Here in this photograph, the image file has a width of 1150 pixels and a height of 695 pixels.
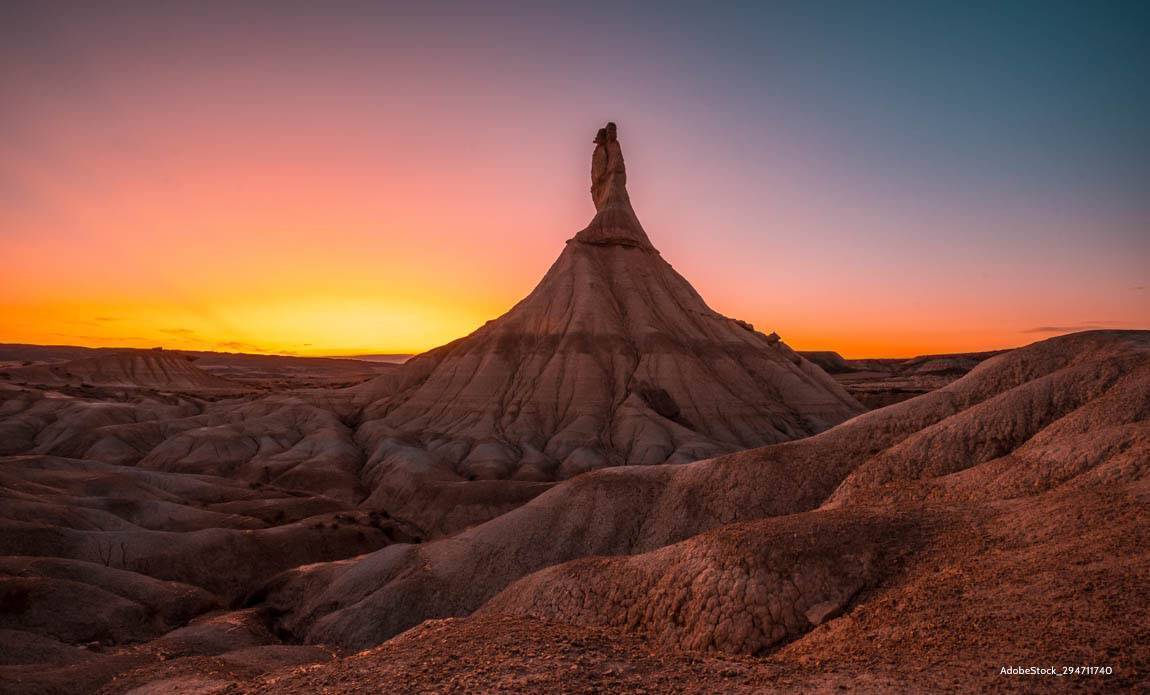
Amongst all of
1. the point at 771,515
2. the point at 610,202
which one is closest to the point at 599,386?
the point at 610,202

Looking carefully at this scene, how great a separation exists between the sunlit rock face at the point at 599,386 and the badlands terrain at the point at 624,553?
30.0 inches

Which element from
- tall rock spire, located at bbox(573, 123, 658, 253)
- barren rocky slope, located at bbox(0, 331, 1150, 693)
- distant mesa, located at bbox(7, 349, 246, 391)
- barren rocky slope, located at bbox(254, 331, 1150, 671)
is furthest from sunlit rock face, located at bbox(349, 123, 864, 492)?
distant mesa, located at bbox(7, 349, 246, 391)

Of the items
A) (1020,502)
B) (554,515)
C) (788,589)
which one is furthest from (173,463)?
(1020,502)

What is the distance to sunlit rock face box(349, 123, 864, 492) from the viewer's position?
2172 inches

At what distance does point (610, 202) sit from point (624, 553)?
213 ft

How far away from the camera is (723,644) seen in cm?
1263

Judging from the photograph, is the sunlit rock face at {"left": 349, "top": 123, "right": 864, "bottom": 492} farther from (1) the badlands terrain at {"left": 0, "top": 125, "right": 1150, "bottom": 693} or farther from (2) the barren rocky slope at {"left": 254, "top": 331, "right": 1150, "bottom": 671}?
(2) the barren rocky slope at {"left": 254, "top": 331, "right": 1150, "bottom": 671}

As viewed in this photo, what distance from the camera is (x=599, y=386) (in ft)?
208

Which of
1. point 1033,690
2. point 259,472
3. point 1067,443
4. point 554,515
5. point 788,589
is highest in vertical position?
point 1067,443

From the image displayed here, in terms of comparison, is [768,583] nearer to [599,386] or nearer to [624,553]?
[624,553]

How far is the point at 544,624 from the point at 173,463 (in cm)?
5536

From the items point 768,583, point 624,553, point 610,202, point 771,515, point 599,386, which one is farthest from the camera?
point 610,202

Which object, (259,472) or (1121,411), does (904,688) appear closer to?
(1121,411)

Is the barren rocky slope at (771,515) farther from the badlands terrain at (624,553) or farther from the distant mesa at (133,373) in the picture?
the distant mesa at (133,373)
